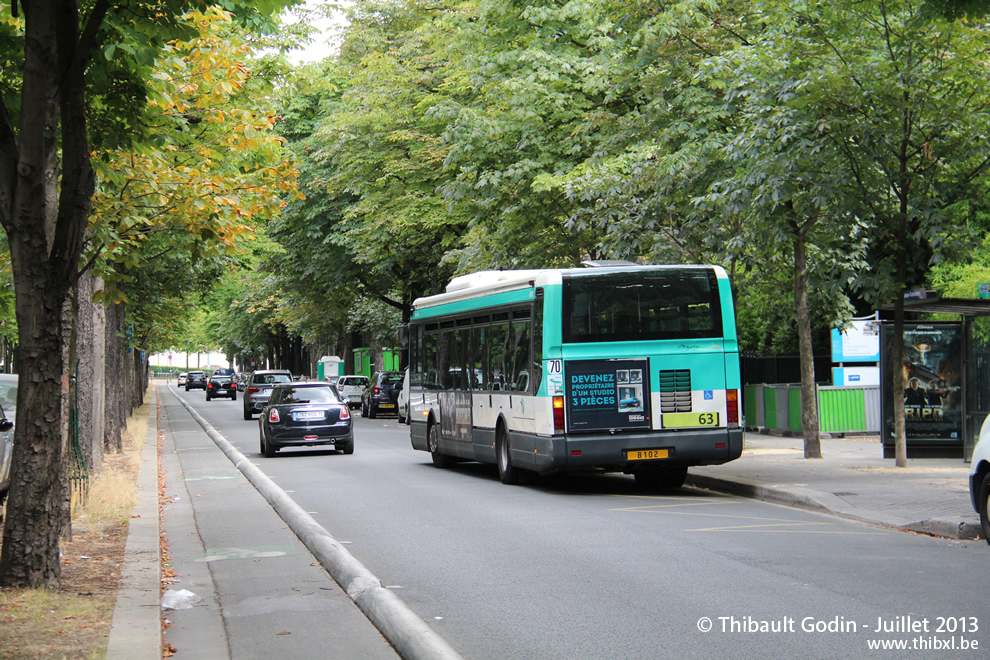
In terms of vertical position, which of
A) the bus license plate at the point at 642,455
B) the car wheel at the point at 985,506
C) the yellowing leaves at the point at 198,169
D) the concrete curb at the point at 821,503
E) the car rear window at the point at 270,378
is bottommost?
the concrete curb at the point at 821,503

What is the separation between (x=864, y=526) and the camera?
11.8m

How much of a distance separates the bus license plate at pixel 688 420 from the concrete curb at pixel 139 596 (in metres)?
6.62

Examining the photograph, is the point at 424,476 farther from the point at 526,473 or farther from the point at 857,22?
the point at 857,22

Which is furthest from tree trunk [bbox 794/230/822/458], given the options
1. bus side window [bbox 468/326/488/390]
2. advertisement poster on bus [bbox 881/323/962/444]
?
bus side window [bbox 468/326/488/390]

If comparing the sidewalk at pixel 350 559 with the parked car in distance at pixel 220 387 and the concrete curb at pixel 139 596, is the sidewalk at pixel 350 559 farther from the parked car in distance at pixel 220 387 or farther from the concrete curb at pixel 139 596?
the parked car in distance at pixel 220 387

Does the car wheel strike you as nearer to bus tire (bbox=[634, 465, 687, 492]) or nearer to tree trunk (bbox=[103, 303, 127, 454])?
bus tire (bbox=[634, 465, 687, 492])

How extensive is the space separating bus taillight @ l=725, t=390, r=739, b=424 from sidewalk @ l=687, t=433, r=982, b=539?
90 centimetres

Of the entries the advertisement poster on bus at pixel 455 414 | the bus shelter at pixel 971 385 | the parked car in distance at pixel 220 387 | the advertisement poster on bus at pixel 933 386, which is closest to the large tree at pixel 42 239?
the advertisement poster on bus at pixel 455 414

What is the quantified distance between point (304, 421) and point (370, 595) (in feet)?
53.8

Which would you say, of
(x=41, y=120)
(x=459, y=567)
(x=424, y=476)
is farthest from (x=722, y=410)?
(x=41, y=120)

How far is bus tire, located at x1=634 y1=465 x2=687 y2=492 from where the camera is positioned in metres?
16.2

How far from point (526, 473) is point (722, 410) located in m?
3.46

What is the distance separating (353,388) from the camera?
171 feet

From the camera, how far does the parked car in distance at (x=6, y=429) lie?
13047 millimetres
